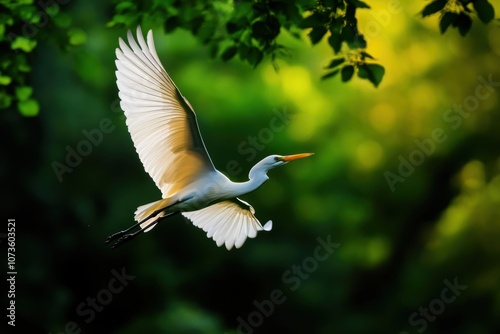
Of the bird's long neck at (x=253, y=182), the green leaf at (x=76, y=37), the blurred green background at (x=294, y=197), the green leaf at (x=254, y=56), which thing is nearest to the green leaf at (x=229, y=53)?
the green leaf at (x=254, y=56)

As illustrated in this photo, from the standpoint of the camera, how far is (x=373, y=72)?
2.18 metres

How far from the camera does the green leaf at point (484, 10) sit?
6.28 feet

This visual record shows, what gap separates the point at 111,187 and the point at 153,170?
4.28 m

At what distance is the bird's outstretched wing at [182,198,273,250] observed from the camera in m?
2.03

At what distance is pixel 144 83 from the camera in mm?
1855

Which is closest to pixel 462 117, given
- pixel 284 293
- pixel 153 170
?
pixel 284 293

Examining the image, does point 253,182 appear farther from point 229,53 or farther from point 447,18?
point 229,53

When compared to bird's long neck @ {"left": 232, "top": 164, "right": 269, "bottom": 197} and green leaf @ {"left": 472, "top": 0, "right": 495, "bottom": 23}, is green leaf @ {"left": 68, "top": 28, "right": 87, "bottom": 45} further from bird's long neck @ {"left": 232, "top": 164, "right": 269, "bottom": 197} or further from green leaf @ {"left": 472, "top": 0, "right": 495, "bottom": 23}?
green leaf @ {"left": 472, "top": 0, "right": 495, "bottom": 23}

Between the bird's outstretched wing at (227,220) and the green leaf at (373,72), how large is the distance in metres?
0.50

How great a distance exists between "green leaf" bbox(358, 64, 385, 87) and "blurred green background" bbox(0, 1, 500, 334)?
Result: 12.2ft

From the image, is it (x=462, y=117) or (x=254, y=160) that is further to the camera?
(x=462, y=117)

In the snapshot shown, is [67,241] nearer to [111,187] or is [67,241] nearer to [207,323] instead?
[111,187]

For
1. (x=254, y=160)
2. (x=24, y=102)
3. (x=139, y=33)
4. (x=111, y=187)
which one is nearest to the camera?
(x=139, y=33)

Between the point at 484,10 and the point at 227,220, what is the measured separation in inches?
32.8
